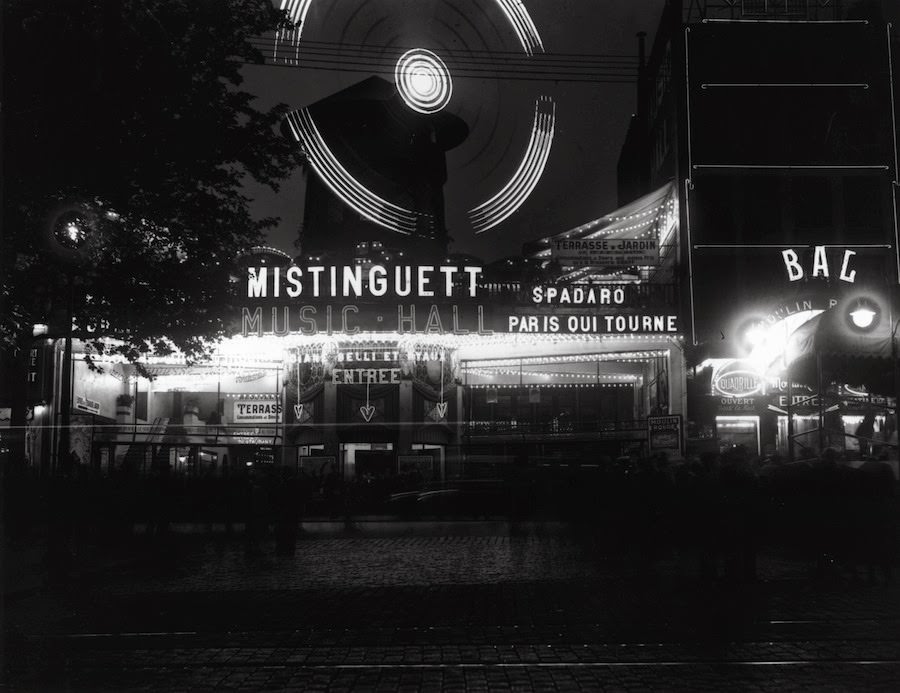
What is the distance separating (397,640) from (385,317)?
2044 centimetres

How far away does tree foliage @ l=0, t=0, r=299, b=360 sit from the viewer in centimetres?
1422

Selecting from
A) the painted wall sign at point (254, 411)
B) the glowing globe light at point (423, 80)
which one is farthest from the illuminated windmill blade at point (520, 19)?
the painted wall sign at point (254, 411)

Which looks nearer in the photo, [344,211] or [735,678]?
[735,678]

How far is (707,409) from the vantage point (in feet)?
91.4

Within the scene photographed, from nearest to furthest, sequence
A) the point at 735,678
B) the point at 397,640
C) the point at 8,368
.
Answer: the point at 735,678 → the point at 397,640 → the point at 8,368

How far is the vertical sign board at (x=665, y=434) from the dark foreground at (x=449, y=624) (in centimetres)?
841

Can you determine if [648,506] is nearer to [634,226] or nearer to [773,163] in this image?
[773,163]

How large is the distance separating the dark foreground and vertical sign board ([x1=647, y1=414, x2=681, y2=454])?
8.41 meters

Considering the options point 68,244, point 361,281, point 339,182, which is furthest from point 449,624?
point 361,281

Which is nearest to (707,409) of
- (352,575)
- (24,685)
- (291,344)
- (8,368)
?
(291,344)

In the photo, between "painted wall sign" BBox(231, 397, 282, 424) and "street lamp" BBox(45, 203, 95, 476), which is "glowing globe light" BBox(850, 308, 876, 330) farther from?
"painted wall sign" BBox(231, 397, 282, 424)

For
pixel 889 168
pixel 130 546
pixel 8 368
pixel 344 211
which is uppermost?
pixel 344 211

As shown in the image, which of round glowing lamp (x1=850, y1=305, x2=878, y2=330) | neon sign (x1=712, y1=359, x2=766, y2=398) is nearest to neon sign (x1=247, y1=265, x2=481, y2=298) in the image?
neon sign (x1=712, y1=359, x2=766, y2=398)

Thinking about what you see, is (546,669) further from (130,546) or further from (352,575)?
(130,546)
